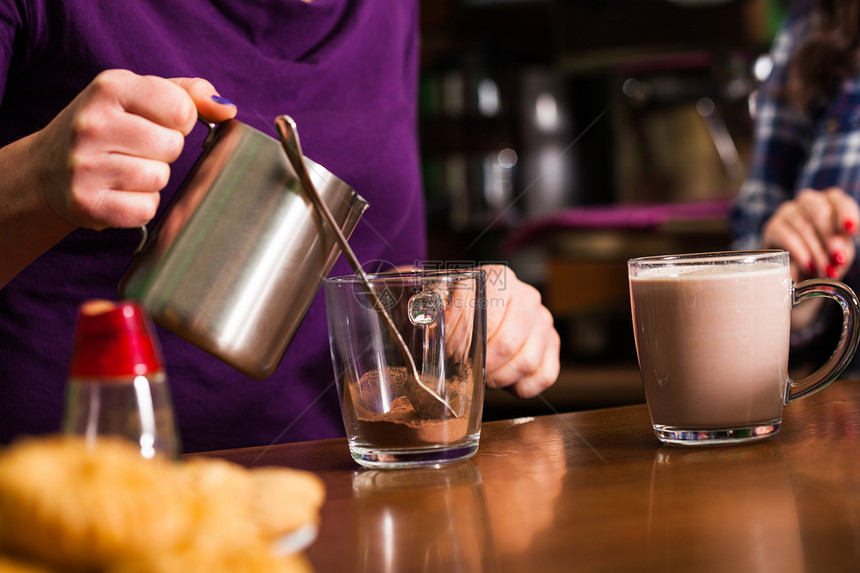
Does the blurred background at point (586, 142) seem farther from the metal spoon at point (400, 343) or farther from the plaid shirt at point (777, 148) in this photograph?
the metal spoon at point (400, 343)

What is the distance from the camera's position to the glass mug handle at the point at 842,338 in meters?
0.59

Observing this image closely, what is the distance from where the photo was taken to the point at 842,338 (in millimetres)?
602

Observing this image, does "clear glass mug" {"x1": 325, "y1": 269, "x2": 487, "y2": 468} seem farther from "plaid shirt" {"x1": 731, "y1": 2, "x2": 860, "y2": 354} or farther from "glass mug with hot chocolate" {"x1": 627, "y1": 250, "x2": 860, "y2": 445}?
"plaid shirt" {"x1": 731, "y1": 2, "x2": 860, "y2": 354}

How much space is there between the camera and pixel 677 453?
55cm

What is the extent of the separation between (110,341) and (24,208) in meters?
0.33

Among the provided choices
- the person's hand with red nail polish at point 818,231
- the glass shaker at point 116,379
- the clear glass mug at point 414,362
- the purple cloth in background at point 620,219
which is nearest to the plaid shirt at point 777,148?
the person's hand with red nail polish at point 818,231

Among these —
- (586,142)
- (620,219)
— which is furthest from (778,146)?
(586,142)

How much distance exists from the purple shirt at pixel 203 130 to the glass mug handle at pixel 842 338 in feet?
1.45

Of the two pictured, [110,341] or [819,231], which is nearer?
[110,341]

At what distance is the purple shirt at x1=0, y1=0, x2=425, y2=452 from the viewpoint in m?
0.75

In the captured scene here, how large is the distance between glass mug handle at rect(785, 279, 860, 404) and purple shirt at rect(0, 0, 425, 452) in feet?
1.45

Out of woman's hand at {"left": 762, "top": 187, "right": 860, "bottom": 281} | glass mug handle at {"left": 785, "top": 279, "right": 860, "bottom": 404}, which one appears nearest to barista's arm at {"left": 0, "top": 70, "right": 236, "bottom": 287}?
glass mug handle at {"left": 785, "top": 279, "right": 860, "bottom": 404}

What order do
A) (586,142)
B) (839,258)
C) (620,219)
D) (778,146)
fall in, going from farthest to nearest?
(586,142) → (620,219) → (778,146) → (839,258)

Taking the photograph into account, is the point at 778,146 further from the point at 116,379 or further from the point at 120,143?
the point at 116,379
